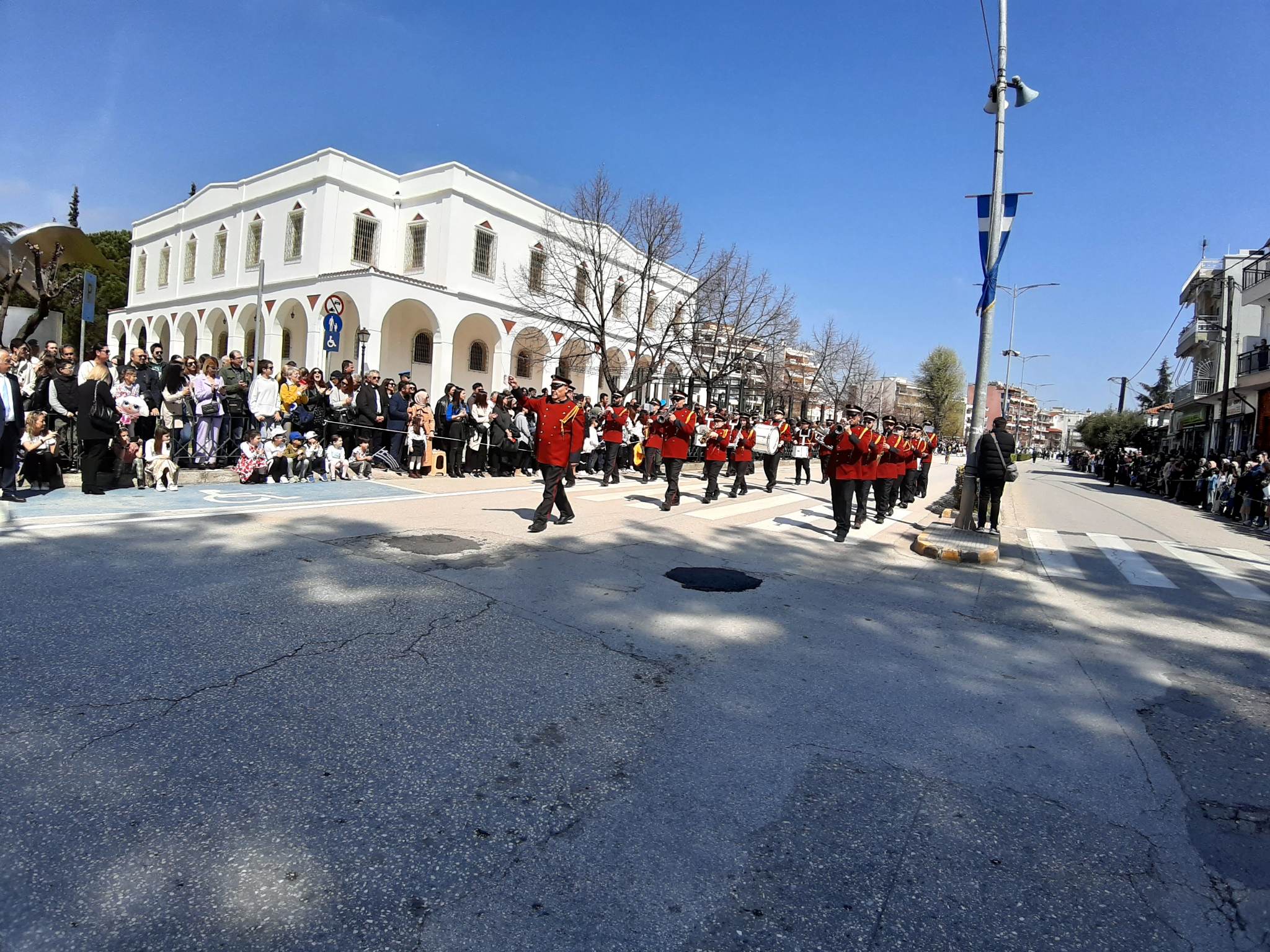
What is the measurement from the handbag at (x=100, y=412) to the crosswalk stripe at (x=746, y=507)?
310 inches

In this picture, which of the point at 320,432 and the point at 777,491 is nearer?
the point at 320,432

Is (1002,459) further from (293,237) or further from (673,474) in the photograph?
(293,237)

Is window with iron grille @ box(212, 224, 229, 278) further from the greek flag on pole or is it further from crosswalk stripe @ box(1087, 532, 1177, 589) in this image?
crosswalk stripe @ box(1087, 532, 1177, 589)

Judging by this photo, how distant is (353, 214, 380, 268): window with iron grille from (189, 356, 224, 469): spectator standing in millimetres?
19940

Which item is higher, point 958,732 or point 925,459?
point 925,459

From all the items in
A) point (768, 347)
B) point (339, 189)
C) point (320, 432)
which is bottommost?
point (320, 432)

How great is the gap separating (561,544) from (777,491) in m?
10.2

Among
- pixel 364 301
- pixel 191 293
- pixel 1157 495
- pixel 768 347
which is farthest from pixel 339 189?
pixel 1157 495

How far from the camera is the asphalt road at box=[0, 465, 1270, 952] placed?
237 cm

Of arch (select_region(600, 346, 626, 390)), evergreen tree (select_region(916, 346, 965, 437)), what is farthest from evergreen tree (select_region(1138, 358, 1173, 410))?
arch (select_region(600, 346, 626, 390))

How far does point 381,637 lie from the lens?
15.3ft

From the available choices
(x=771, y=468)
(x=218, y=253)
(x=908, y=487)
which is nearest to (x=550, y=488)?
(x=771, y=468)

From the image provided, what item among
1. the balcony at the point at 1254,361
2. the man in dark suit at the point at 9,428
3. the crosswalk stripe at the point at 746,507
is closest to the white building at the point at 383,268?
the crosswalk stripe at the point at 746,507

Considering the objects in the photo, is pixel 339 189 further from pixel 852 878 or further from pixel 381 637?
pixel 852 878
